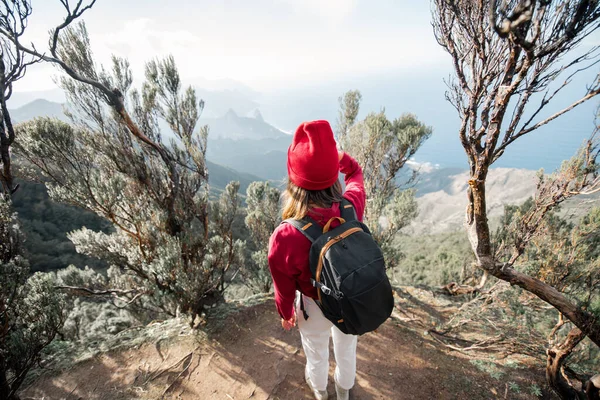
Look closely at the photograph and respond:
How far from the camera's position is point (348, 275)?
161cm

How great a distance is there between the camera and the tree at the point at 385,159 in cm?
589

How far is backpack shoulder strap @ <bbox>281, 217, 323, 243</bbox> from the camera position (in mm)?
1700

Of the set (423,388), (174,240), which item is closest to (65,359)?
(174,240)

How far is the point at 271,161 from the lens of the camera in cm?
14838

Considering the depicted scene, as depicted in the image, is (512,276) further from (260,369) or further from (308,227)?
(260,369)

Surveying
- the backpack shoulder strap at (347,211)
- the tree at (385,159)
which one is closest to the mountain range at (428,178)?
the tree at (385,159)

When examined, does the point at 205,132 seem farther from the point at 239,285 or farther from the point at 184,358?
the point at 239,285

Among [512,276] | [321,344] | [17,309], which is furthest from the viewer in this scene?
[17,309]

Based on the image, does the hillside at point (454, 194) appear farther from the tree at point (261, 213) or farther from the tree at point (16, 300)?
the tree at point (16, 300)

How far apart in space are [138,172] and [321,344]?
381cm

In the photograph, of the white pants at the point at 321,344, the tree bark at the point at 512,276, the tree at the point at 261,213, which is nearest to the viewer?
the white pants at the point at 321,344

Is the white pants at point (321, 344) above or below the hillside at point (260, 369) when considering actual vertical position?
above

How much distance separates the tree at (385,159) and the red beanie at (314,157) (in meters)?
4.50

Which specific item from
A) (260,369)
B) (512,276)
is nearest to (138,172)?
(260,369)
